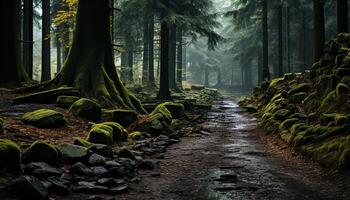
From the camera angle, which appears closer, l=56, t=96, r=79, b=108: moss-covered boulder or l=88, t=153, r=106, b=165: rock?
l=88, t=153, r=106, b=165: rock

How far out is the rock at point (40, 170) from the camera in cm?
613

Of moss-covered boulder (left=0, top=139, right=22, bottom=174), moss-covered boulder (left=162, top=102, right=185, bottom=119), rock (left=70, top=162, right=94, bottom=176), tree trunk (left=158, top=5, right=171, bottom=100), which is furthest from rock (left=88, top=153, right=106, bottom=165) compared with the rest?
tree trunk (left=158, top=5, right=171, bottom=100)

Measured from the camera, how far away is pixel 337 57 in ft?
45.8

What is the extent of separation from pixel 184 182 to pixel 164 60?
1625 centimetres

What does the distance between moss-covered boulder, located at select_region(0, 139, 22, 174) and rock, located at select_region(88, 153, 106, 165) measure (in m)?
1.50

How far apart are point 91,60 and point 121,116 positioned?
326 cm

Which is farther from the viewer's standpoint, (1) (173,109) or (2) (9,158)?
(1) (173,109)

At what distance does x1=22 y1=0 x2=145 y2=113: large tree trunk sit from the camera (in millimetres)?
14463

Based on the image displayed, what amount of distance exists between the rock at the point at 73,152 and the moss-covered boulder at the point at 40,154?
0.32 meters

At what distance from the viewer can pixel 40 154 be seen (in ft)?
22.6

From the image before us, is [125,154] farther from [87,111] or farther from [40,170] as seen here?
[87,111]

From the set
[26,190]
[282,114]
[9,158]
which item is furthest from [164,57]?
[26,190]

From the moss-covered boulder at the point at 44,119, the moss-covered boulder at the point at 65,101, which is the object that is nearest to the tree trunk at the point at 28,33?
the moss-covered boulder at the point at 65,101

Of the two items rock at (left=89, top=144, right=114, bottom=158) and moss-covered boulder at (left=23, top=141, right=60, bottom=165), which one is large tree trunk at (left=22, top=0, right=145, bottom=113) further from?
moss-covered boulder at (left=23, top=141, right=60, bottom=165)
